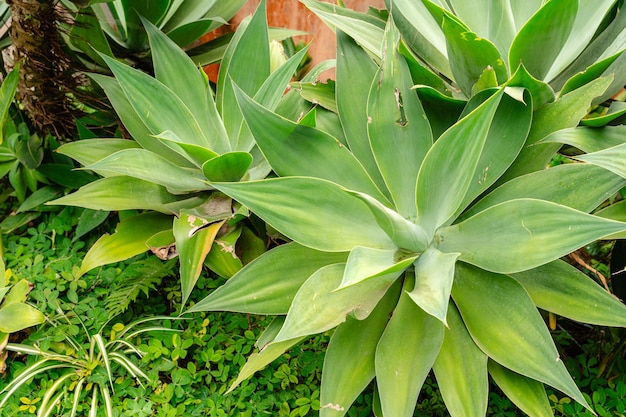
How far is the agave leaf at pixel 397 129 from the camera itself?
2.88ft

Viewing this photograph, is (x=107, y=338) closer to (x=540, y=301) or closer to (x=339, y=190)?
(x=339, y=190)

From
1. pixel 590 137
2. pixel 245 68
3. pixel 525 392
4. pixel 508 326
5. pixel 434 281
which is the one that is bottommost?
pixel 525 392

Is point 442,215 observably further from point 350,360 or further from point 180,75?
point 180,75

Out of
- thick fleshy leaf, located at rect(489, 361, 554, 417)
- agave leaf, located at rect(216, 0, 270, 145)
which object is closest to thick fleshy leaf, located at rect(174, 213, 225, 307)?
agave leaf, located at rect(216, 0, 270, 145)

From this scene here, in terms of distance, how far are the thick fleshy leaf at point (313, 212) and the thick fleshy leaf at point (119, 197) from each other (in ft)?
1.32

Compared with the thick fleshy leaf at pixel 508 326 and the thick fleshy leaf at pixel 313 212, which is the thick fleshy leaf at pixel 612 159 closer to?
the thick fleshy leaf at pixel 508 326

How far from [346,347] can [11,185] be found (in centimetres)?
136

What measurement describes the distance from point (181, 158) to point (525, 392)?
807 mm

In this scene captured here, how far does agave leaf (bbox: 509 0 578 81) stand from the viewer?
0.81 m

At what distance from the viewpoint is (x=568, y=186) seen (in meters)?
0.81

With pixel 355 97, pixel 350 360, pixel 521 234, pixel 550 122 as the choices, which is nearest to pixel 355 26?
pixel 355 97

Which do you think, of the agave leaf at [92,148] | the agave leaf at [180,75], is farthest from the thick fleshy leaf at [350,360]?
the agave leaf at [92,148]

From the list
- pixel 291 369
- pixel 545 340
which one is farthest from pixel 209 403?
pixel 545 340

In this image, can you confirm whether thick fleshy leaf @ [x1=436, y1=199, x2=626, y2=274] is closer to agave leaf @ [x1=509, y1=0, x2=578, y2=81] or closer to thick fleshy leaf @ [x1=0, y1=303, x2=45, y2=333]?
agave leaf @ [x1=509, y1=0, x2=578, y2=81]
